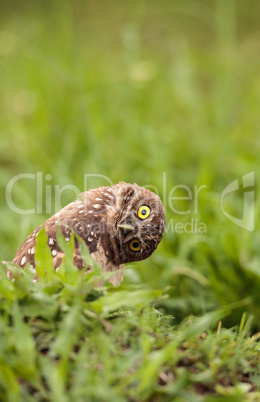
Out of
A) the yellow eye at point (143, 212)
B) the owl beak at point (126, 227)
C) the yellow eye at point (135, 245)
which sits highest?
the yellow eye at point (143, 212)

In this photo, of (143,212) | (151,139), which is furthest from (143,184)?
(143,212)

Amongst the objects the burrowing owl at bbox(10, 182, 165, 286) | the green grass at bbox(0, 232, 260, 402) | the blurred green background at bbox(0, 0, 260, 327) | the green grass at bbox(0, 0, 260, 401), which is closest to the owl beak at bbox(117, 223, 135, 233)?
the burrowing owl at bbox(10, 182, 165, 286)

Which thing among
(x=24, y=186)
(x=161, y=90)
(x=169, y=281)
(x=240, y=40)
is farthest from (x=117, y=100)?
(x=240, y=40)

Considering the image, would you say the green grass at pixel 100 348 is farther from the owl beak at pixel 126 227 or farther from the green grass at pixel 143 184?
the owl beak at pixel 126 227

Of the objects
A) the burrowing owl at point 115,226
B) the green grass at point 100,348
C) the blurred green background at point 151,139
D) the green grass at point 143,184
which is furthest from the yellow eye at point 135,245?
the blurred green background at point 151,139

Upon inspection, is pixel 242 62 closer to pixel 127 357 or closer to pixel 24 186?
pixel 24 186

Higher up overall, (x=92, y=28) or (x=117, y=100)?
Result: (x=92, y=28)
